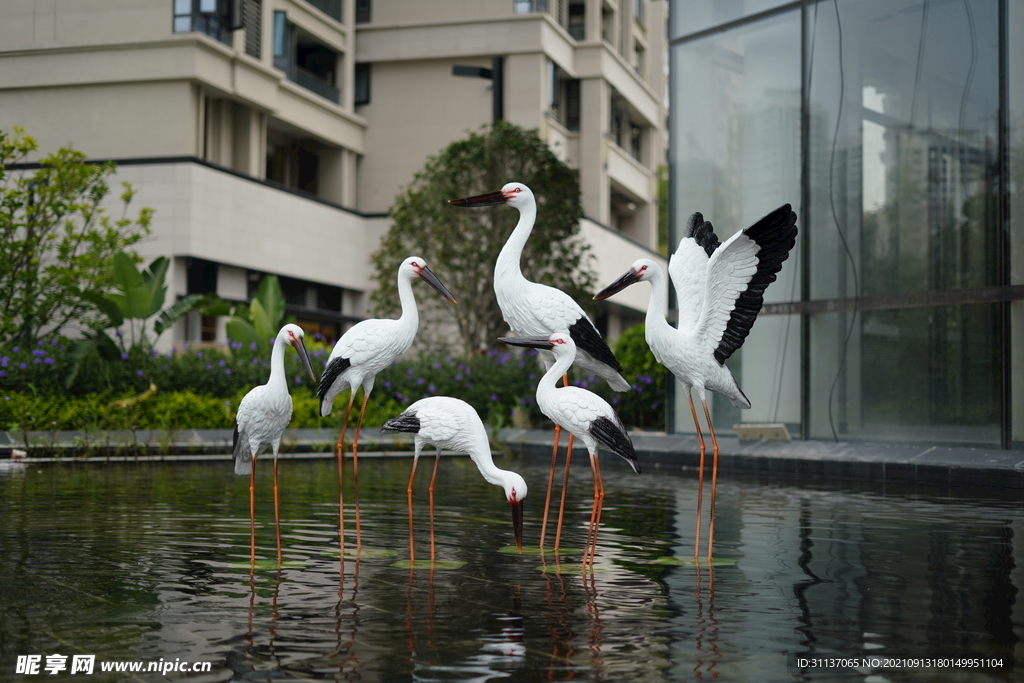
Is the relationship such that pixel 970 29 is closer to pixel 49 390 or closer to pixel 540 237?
pixel 540 237

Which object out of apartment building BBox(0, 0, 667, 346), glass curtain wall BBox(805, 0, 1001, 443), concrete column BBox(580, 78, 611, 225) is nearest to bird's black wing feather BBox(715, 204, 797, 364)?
glass curtain wall BBox(805, 0, 1001, 443)

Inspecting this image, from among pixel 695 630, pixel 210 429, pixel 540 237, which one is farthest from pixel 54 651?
pixel 540 237

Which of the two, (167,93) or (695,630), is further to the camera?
(167,93)

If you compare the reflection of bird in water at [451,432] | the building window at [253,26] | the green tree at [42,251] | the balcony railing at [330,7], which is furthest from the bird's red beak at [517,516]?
the balcony railing at [330,7]

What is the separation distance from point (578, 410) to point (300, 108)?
26164mm

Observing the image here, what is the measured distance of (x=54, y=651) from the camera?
409 cm

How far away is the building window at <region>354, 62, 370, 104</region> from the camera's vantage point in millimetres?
34281

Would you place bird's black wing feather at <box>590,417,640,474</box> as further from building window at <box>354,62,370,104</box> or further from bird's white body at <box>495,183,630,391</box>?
building window at <box>354,62,370,104</box>

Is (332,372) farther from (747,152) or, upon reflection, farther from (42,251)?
(42,251)

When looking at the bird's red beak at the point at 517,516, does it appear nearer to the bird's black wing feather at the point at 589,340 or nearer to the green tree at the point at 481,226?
the bird's black wing feather at the point at 589,340

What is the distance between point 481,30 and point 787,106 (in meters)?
18.1

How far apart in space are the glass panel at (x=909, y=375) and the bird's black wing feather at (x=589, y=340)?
902cm

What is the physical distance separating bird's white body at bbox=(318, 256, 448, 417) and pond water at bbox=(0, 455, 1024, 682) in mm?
1132

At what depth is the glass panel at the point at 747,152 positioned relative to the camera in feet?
54.5
